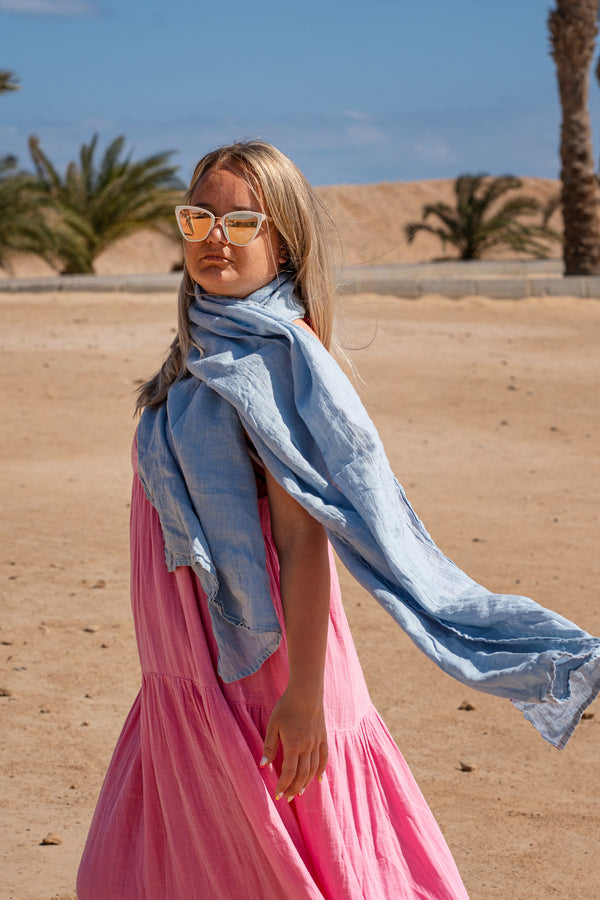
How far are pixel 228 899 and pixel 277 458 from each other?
730 millimetres

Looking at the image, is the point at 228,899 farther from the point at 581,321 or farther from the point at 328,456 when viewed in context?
the point at 581,321

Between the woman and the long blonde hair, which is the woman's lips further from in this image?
the long blonde hair

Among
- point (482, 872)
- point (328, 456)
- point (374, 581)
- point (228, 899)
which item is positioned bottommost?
point (482, 872)

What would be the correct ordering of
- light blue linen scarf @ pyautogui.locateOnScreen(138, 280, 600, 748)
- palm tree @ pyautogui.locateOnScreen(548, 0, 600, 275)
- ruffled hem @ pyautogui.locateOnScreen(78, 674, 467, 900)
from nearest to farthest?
light blue linen scarf @ pyautogui.locateOnScreen(138, 280, 600, 748) < ruffled hem @ pyautogui.locateOnScreen(78, 674, 467, 900) < palm tree @ pyautogui.locateOnScreen(548, 0, 600, 275)

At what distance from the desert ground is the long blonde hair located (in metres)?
0.15

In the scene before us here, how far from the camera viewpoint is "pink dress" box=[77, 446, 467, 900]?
1789mm

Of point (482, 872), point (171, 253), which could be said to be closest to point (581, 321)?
point (482, 872)

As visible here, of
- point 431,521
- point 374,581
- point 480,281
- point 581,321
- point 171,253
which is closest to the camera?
point 374,581

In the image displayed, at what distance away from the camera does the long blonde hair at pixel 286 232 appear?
1896 millimetres

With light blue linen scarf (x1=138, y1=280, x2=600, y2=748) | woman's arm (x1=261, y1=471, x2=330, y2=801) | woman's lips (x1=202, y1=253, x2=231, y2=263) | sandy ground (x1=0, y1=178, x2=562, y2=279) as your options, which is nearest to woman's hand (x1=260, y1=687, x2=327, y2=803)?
woman's arm (x1=261, y1=471, x2=330, y2=801)

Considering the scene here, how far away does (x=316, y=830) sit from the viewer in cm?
181

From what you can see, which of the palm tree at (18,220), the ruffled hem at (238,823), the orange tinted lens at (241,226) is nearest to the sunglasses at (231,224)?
the orange tinted lens at (241,226)

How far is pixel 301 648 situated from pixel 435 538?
4492 millimetres

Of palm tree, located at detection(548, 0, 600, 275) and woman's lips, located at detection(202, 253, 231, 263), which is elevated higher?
palm tree, located at detection(548, 0, 600, 275)
